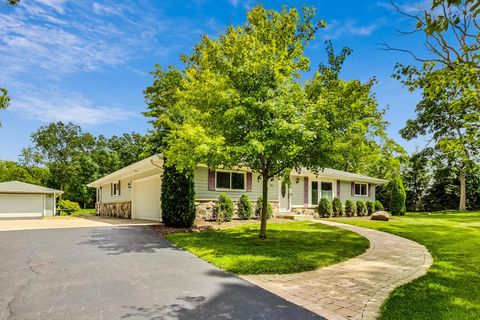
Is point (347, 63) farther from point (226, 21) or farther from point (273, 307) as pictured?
point (273, 307)

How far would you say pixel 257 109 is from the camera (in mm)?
9391

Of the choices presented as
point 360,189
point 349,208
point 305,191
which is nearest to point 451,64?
point 305,191

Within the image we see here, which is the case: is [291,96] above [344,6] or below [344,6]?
below

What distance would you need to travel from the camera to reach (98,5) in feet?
30.9

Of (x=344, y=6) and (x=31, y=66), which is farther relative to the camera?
(x=31, y=66)

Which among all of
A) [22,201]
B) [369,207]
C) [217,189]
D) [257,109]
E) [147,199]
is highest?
[257,109]

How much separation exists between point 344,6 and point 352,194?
17310 millimetres

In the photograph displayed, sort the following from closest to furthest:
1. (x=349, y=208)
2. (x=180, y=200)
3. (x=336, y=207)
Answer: (x=180, y=200) < (x=336, y=207) < (x=349, y=208)

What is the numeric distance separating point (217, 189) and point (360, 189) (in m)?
14.6

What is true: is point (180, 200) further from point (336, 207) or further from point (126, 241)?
point (336, 207)


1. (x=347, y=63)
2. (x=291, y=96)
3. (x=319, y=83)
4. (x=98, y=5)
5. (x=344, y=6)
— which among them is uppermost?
(x=344, y=6)

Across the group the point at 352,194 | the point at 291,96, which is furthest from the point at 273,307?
the point at 352,194

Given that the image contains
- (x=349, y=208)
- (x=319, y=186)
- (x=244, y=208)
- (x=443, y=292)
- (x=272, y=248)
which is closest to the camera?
(x=443, y=292)

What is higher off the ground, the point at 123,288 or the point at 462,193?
the point at 123,288
